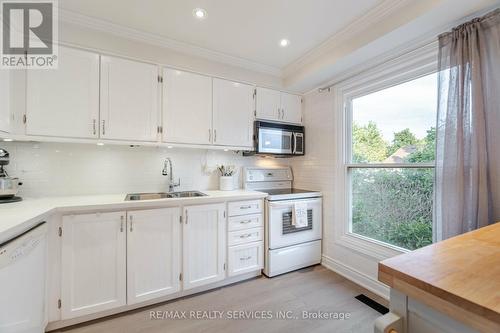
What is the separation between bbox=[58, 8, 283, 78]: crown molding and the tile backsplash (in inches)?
44.0

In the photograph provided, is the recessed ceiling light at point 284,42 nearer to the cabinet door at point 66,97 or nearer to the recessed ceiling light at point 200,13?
the recessed ceiling light at point 200,13

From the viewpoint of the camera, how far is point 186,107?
2.41m

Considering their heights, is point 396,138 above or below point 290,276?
above

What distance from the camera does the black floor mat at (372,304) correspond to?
6.43 ft

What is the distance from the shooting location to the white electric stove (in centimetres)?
252

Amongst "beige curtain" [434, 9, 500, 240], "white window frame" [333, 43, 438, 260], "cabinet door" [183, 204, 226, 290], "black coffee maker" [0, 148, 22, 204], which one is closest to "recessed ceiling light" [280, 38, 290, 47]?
"white window frame" [333, 43, 438, 260]

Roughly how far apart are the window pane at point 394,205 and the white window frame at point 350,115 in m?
0.08

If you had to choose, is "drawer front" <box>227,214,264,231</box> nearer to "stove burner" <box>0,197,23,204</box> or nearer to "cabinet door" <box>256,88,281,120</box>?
"cabinet door" <box>256,88,281,120</box>

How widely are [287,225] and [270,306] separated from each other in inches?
34.3

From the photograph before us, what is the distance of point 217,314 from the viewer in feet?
6.31

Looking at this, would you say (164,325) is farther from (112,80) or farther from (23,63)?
(23,63)

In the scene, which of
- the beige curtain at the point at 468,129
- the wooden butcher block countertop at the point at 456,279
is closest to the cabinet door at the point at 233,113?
the beige curtain at the point at 468,129

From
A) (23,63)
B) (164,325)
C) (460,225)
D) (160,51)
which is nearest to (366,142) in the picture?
(460,225)

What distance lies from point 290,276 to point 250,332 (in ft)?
3.17
